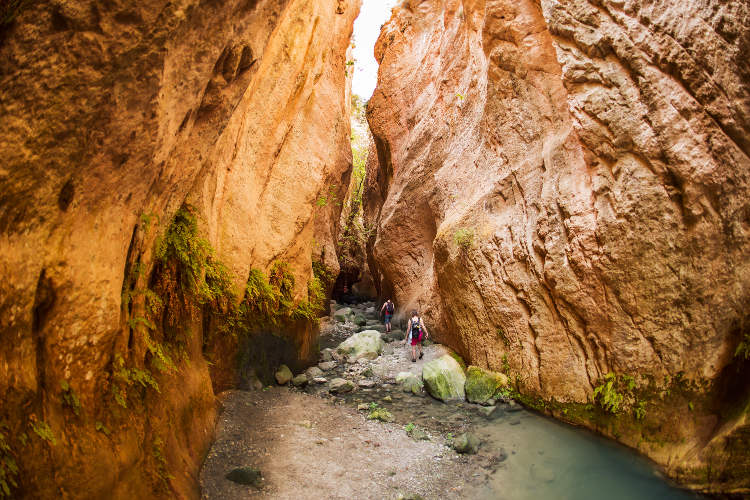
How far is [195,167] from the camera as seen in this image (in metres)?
4.55

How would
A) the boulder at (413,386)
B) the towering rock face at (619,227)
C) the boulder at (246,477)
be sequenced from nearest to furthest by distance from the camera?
the boulder at (246,477) < the towering rock face at (619,227) < the boulder at (413,386)

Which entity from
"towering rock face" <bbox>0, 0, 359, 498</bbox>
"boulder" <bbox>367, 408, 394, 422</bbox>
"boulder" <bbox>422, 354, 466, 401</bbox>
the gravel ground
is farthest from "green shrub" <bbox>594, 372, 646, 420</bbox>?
"towering rock face" <bbox>0, 0, 359, 498</bbox>

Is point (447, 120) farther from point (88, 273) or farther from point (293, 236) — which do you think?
point (88, 273)

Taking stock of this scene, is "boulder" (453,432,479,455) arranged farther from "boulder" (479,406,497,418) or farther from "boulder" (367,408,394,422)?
"boulder" (367,408,394,422)

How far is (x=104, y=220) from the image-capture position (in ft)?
10.2

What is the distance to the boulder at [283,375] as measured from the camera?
8031 millimetres

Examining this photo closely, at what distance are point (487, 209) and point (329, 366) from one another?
4912 millimetres

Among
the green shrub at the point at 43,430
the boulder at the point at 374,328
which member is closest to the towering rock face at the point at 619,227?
the boulder at the point at 374,328

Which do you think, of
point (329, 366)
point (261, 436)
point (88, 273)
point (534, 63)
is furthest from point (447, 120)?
point (88, 273)

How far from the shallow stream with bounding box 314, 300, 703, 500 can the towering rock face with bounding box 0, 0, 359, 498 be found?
3.61 meters

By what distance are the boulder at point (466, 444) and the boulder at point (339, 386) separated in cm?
246

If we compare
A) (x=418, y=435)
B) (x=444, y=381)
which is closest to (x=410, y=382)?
(x=444, y=381)

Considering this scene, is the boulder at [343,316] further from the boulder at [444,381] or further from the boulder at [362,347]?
the boulder at [444,381]

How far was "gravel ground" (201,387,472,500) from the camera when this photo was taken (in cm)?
493
